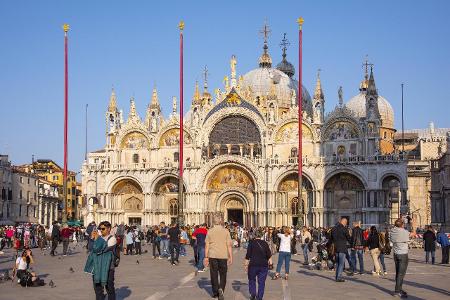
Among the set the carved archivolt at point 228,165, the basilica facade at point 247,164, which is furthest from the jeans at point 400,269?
the carved archivolt at point 228,165

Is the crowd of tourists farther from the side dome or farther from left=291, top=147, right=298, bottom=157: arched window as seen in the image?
the side dome

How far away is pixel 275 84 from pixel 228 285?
6220 cm

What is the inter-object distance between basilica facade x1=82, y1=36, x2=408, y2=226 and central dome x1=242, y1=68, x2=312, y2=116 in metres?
11.0

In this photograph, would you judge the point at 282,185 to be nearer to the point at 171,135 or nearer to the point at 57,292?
the point at 171,135

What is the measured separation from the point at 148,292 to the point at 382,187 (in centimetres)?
4536

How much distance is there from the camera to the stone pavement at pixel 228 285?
701 inches

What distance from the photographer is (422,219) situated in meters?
83.2

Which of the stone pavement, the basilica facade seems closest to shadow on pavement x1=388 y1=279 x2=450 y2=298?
the stone pavement

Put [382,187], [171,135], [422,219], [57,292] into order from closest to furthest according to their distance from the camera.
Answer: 1. [57,292]
2. [382,187]
3. [171,135]
4. [422,219]

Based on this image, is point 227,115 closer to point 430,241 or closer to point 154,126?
point 154,126

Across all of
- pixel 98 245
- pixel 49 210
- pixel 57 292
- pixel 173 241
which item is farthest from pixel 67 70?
pixel 49 210

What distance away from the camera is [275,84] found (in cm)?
8156

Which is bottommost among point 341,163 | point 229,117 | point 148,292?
point 148,292

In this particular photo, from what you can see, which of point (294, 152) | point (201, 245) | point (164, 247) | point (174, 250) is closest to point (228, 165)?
point (294, 152)
